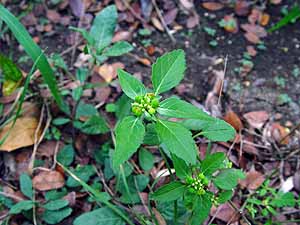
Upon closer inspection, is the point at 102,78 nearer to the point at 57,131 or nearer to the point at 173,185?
the point at 57,131

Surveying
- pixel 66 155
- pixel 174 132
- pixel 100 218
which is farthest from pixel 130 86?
pixel 66 155

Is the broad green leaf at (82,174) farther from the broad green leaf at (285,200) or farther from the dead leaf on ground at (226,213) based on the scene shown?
the broad green leaf at (285,200)

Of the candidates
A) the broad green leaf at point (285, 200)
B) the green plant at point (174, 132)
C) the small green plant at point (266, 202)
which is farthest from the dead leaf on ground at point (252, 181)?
the green plant at point (174, 132)

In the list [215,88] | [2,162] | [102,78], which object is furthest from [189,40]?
[2,162]

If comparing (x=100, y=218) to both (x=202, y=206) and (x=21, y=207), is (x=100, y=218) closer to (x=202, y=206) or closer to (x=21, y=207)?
(x=21, y=207)

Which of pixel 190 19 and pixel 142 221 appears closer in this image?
pixel 142 221

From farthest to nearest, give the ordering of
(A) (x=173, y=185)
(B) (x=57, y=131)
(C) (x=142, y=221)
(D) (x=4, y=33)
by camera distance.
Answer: (D) (x=4, y=33)
(B) (x=57, y=131)
(C) (x=142, y=221)
(A) (x=173, y=185)
